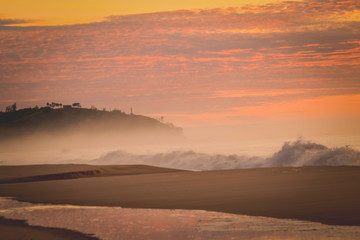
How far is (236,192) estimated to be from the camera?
18516 mm

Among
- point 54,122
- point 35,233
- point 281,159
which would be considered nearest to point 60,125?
point 54,122

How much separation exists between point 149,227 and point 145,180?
1243 centimetres

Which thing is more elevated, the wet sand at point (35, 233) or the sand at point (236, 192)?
the sand at point (236, 192)

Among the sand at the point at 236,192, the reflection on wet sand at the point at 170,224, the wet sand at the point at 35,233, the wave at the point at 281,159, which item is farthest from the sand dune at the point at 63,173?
the wet sand at the point at 35,233

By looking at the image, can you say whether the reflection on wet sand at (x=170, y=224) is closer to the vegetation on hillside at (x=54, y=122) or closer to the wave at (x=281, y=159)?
the wave at (x=281, y=159)

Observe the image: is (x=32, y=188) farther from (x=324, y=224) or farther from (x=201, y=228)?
(x=324, y=224)

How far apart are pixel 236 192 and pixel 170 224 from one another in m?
6.03

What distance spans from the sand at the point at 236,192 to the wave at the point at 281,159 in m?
7.07

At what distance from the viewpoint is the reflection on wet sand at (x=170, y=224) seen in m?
11.1

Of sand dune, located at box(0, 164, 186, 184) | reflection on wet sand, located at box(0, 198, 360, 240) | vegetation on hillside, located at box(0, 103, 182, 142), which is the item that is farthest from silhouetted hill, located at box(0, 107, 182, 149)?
reflection on wet sand, located at box(0, 198, 360, 240)

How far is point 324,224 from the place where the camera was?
11758 mm

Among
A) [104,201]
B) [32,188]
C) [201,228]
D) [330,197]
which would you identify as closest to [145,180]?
[32,188]

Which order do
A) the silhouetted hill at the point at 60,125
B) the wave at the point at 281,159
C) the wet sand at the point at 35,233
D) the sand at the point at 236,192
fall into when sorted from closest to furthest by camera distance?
the wet sand at the point at 35,233 < the sand at the point at 236,192 < the wave at the point at 281,159 < the silhouetted hill at the point at 60,125

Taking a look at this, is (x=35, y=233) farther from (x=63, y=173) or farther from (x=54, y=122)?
(x=54, y=122)
